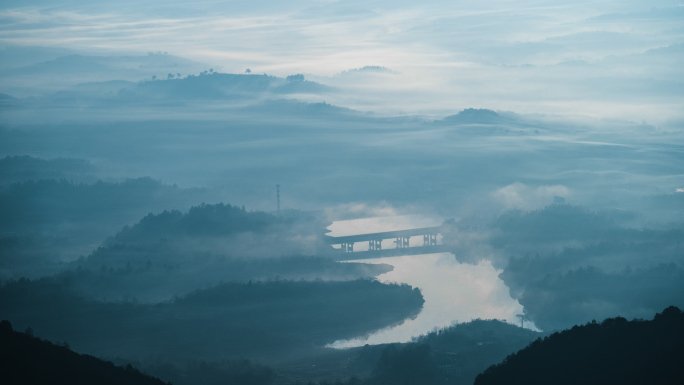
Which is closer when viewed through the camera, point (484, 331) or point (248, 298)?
point (484, 331)

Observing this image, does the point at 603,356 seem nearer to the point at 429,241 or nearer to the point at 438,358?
the point at 438,358

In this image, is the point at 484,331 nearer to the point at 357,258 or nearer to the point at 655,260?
the point at 655,260

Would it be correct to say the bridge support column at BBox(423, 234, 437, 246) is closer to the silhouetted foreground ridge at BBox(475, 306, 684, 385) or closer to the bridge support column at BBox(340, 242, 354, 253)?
the bridge support column at BBox(340, 242, 354, 253)

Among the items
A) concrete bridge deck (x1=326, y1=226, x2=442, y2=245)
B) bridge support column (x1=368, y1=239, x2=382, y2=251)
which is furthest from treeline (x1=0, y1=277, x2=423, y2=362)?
bridge support column (x1=368, y1=239, x2=382, y2=251)

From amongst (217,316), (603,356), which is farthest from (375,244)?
(603,356)

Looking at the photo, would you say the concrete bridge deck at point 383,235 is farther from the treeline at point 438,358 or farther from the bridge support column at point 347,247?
the treeline at point 438,358

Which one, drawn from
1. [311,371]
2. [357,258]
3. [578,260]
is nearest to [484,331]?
[311,371]
